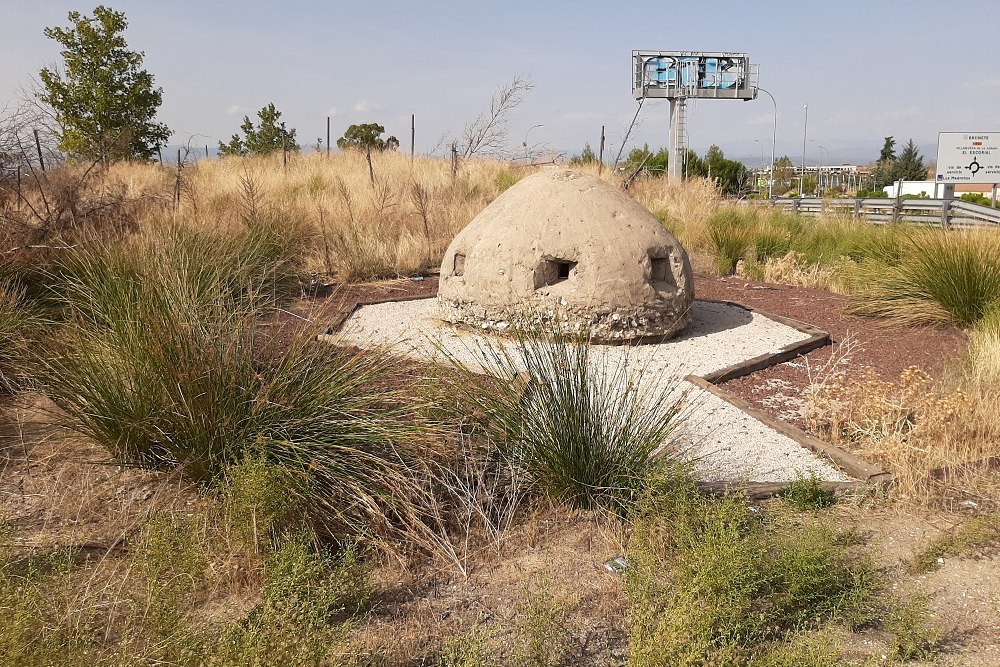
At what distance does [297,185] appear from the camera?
14.5 m

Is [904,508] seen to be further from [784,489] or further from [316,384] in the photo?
[316,384]

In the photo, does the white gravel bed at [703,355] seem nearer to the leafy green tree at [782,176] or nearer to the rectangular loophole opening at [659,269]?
the rectangular loophole opening at [659,269]

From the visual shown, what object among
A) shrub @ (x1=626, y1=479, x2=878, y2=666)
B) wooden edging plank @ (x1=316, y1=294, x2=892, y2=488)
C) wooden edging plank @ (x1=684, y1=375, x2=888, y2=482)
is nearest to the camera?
shrub @ (x1=626, y1=479, x2=878, y2=666)

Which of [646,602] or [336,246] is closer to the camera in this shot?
[646,602]

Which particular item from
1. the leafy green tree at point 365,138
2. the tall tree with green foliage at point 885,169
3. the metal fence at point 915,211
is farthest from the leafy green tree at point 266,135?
the tall tree with green foliage at point 885,169

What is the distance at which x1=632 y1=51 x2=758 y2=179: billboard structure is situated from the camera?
3753 cm

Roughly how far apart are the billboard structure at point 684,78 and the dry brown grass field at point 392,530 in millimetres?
34428

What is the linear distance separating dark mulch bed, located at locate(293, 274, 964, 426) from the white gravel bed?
303 millimetres

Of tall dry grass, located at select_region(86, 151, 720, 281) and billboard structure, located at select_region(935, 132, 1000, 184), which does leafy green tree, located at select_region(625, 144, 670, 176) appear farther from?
billboard structure, located at select_region(935, 132, 1000, 184)

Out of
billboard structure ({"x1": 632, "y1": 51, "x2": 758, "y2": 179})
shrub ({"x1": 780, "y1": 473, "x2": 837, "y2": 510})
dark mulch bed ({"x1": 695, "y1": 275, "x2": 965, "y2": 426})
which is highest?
billboard structure ({"x1": 632, "y1": 51, "x2": 758, "y2": 179})

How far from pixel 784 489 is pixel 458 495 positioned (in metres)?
1.69

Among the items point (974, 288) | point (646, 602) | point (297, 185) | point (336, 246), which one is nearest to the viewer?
point (646, 602)

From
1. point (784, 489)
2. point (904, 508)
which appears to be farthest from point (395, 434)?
point (904, 508)

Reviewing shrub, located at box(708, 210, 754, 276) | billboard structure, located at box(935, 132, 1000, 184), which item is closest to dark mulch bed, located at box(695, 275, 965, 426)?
shrub, located at box(708, 210, 754, 276)
